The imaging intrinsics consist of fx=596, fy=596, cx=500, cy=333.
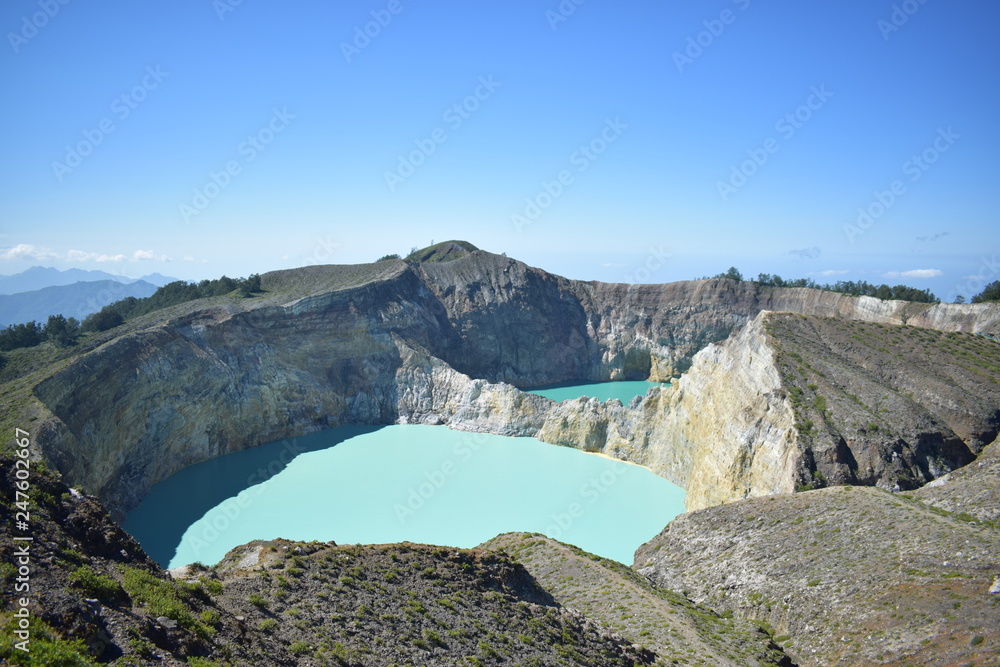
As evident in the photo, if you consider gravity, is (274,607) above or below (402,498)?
below

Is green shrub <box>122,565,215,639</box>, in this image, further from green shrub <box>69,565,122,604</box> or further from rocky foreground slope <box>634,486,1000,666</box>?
rocky foreground slope <box>634,486,1000,666</box>

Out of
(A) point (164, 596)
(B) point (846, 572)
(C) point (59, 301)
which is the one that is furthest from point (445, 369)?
(C) point (59, 301)

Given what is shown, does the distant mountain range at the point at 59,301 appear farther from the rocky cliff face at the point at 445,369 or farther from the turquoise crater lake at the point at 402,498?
the turquoise crater lake at the point at 402,498

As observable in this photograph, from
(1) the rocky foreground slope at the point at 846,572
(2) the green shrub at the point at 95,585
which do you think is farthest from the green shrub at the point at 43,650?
(1) the rocky foreground slope at the point at 846,572

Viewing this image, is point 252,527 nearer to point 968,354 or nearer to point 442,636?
point 442,636

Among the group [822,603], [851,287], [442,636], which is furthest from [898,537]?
[851,287]

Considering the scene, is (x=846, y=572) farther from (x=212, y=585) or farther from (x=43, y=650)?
(x=43, y=650)

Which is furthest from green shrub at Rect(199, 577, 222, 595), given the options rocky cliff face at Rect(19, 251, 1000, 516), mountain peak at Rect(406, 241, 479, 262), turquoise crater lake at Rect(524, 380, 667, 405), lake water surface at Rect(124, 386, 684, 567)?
mountain peak at Rect(406, 241, 479, 262)
